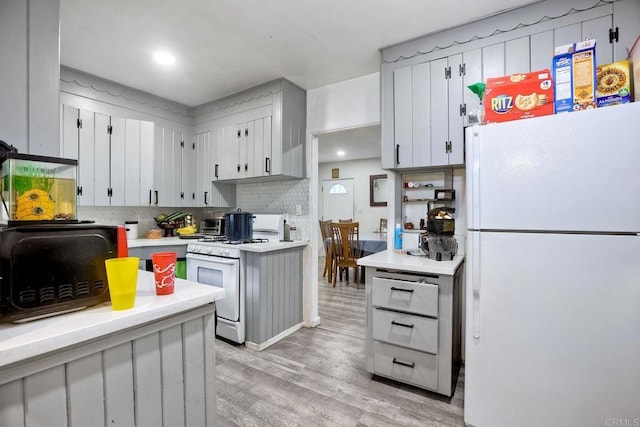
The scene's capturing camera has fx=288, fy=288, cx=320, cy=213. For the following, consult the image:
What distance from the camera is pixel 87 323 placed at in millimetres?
727

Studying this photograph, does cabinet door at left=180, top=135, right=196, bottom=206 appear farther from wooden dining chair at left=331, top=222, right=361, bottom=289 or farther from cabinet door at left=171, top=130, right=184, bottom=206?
wooden dining chair at left=331, top=222, right=361, bottom=289

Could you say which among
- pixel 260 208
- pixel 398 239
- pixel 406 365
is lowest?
pixel 406 365

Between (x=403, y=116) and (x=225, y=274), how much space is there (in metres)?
2.07

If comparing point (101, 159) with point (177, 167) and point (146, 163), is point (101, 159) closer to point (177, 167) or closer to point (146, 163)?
point (146, 163)

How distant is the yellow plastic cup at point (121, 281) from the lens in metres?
0.79

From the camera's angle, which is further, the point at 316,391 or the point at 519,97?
the point at 316,391

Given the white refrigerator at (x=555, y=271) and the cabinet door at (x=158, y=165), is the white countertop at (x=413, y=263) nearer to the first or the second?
the white refrigerator at (x=555, y=271)

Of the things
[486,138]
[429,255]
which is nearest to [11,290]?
[486,138]

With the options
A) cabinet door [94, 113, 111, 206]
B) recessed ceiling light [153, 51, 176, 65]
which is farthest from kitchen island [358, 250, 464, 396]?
cabinet door [94, 113, 111, 206]

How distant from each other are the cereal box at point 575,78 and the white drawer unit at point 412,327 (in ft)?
3.73

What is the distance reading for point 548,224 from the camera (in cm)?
145

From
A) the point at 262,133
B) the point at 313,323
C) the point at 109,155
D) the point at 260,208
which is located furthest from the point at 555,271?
the point at 109,155

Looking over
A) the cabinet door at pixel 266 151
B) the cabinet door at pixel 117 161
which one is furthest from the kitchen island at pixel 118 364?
the cabinet door at pixel 117 161

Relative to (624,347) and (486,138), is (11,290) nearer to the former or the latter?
(486,138)
